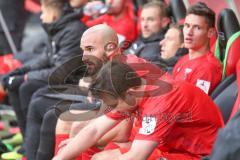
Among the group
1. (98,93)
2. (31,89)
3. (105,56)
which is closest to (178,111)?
(98,93)

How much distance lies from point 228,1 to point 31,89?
6.31 feet

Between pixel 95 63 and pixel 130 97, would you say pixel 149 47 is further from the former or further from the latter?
pixel 130 97

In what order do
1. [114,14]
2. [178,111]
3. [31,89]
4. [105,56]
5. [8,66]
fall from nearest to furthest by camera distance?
1. [178,111]
2. [105,56]
3. [31,89]
4. [114,14]
5. [8,66]

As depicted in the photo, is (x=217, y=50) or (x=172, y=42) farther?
(x=172, y=42)

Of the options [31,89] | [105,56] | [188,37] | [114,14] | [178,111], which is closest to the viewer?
[178,111]

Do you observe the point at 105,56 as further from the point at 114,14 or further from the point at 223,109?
the point at 114,14

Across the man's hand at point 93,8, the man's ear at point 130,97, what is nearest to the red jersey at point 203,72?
the man's ear at point 130,97

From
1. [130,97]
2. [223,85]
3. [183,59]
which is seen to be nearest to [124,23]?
[183,59]

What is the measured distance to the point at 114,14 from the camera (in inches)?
291

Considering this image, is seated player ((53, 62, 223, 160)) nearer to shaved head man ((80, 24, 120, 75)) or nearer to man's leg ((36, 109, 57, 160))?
shaved head man ((80, 24, 120, 75))

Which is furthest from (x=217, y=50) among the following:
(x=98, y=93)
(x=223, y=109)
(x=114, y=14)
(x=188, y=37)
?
(x=114, y=14)

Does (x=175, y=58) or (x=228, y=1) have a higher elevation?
(x=228, y=1)

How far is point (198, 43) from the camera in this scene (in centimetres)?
540

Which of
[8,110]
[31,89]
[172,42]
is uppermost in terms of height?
[172,42]
